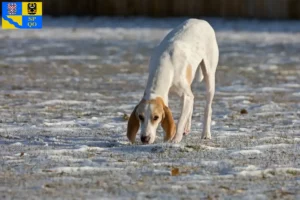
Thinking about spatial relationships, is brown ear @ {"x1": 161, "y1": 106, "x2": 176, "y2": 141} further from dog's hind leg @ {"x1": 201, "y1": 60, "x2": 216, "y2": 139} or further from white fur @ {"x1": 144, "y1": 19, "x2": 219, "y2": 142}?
dog's hind leg @ {"x1": 201, "y1": 60, "x2": 216, "y2": 139}

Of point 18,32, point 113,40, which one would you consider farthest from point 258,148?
point 18,32

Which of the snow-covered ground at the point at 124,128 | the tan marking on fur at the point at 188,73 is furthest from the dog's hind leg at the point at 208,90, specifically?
the tan marking on fur at the point at 188,73

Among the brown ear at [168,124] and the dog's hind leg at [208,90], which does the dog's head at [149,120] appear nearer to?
the brown ear at [168,124]

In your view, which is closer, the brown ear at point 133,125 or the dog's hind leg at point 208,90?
the brown ear at point 133,125

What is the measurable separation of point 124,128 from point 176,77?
142cm

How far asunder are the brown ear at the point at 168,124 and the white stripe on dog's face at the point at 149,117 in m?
0.07

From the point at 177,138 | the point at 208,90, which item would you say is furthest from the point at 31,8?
the point at 177,138

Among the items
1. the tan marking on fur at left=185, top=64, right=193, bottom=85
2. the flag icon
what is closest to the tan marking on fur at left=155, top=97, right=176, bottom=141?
the tan marking on fur at left=185, top=64, right=193, bottom=85

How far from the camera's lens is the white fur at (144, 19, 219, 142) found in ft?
31.2

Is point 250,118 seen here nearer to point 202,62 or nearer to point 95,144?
point 202,62

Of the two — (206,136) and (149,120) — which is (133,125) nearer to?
(149,120)

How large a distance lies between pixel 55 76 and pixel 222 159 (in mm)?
8751

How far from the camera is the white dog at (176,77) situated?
909cm

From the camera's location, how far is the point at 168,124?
9.19 meters
